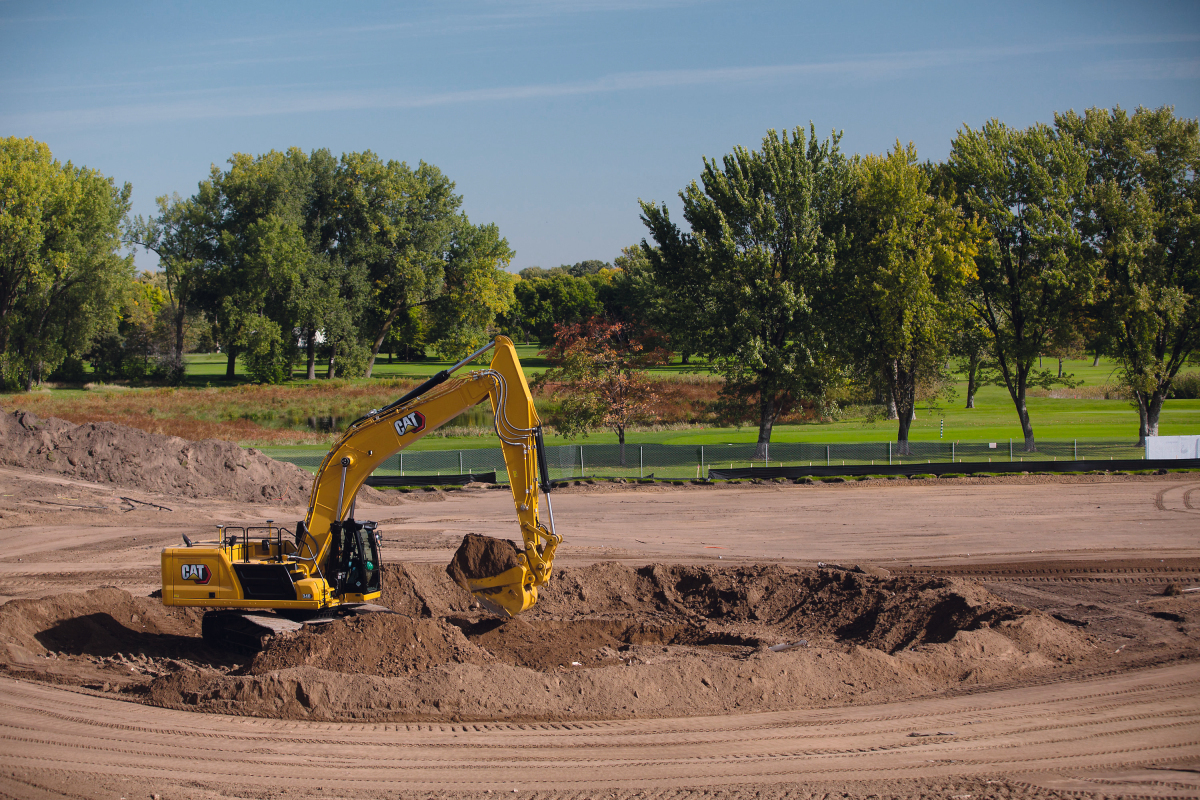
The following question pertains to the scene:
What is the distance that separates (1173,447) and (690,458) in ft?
65.1

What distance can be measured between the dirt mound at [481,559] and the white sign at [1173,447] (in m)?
29.7

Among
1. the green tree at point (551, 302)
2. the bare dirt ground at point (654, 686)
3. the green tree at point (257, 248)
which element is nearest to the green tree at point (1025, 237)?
the bare dirt ground at point (654, 686)

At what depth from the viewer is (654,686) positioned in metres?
11.4

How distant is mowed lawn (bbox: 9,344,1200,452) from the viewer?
4750 centimetres

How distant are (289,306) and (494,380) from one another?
61617 millimetres

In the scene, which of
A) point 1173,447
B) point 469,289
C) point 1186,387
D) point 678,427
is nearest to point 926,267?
point 1173,447

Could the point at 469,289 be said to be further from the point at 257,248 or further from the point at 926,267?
the point at 926,267

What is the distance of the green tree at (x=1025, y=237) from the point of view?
37.4 meters

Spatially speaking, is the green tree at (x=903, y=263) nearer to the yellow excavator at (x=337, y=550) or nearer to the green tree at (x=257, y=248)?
the yellow excavator at (x=337, y=550)

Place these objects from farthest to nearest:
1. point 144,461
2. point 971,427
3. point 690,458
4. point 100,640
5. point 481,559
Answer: point 971,427 < point 690,458 < point 144,461 < point 481,559 < point 100,640

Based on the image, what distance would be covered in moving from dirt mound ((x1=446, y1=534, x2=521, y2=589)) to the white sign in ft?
97.3

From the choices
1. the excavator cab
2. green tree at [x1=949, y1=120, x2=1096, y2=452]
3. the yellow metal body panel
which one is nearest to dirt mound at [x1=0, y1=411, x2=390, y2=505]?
the yellow metal body panel

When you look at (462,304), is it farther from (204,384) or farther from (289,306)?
(204,384)

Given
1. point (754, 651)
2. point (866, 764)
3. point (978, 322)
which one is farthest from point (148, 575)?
point (978, 322)
